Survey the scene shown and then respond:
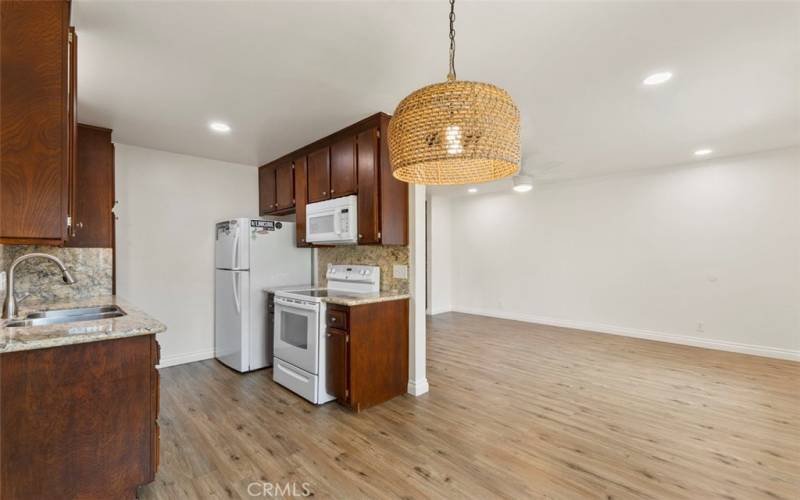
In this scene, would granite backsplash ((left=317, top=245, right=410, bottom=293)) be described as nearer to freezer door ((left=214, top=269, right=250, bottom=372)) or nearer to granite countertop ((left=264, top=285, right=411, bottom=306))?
granite countertop ((left=264, top=285, right=411, bottom=306))

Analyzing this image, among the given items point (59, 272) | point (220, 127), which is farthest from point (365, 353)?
point (59, 272)

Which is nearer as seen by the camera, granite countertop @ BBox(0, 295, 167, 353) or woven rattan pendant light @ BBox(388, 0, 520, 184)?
woven rattan pendant light @ BBox(388, 0, 520, 184)

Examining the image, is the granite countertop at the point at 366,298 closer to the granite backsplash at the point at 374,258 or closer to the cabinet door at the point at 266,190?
the granite backsplash at the point at 374,258

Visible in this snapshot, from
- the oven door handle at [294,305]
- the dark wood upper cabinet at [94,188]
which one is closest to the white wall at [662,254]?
the oven door handle at [294,305]

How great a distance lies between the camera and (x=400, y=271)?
11.0 feet

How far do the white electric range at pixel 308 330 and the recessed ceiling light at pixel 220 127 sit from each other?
166 centimetres

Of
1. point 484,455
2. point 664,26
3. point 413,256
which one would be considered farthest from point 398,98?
point 484,455

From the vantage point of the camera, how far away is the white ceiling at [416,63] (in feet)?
6.04

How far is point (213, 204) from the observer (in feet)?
14.6

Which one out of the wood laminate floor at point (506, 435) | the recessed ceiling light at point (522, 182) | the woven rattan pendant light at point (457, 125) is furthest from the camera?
the recessed ceiling light at point (522, 182)

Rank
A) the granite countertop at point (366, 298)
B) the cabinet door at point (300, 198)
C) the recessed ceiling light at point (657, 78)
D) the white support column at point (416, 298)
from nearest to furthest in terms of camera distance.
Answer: the recessed ceiling light at point (657, 78) < the granite countertop at point (366, 298) < the white support column at point (416, 298) < the cabinet door at point (300, 198)

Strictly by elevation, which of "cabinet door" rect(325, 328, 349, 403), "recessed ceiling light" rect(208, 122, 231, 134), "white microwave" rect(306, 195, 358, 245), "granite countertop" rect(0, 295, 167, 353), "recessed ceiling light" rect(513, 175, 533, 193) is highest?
"recessed ceiling light" rect(208, 122, 231, 134)

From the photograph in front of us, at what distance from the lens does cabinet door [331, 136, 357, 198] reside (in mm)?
3357

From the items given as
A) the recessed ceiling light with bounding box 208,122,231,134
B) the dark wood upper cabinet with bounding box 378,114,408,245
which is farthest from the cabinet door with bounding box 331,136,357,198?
the recessed ceiling light with bounding box 208,122,231,134
